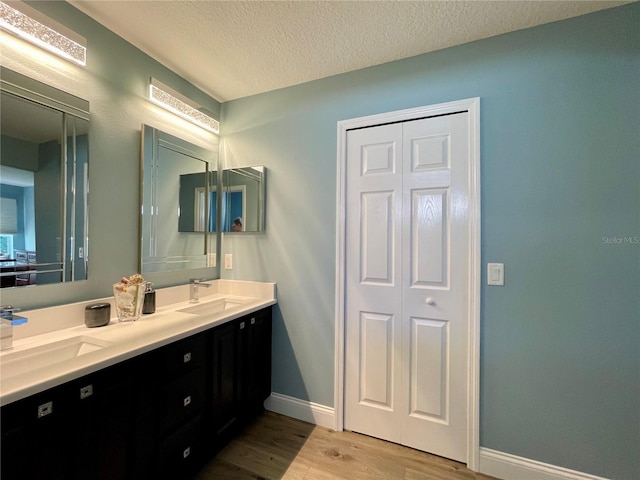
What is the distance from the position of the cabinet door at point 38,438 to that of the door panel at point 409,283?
1504mm

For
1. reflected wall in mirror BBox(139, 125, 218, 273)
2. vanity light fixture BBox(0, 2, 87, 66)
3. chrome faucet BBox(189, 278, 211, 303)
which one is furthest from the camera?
chrome faucet BBox(189, 278, 211, 303)

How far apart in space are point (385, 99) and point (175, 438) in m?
2.34

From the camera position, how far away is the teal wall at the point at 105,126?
53.1 inches

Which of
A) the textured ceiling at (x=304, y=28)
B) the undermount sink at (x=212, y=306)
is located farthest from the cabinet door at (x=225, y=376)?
the textured ceiling at (x=304, y=28)

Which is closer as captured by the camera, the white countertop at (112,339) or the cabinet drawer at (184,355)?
the white countertop at (112,339)

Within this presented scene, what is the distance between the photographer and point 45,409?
0.92 metres

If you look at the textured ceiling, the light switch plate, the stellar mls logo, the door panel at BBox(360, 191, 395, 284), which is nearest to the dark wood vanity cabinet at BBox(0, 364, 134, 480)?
the door panel at BBox(360, 191, 395, 284)

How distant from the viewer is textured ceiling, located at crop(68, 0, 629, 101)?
145cm

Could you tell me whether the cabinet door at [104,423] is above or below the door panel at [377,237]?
below

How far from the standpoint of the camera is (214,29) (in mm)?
1604

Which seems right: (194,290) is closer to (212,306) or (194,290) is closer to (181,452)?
(212,306)

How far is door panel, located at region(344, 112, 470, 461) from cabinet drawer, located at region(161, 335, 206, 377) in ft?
3.21

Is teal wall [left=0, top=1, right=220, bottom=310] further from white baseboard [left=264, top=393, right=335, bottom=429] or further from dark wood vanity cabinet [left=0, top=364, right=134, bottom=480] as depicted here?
white baseboard [left=264, top=393, right=335, bottom=429]

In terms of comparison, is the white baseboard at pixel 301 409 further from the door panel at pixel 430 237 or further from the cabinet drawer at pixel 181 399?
the door panel at pixel 430 237
